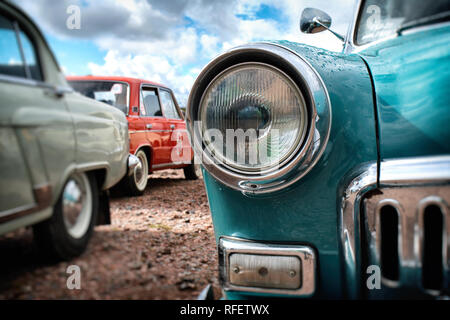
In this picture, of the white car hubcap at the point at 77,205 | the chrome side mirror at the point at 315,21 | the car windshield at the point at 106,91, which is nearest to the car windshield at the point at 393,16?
the chrome side mirror at the point at 315,21

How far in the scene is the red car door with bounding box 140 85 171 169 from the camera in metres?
0.78

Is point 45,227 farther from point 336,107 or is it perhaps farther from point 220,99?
point 336,107

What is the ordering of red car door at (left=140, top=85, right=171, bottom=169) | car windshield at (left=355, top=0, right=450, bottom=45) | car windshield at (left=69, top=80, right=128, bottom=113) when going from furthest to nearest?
car windshield at (left=355, top=0, right=450, bottom=45), red car door at (left=140, top=85, right=171, bottom=169), car windshield at (left=69, top=80, right=128, bottom=113)

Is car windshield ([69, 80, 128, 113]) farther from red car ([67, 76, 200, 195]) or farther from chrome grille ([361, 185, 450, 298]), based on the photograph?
chrome grille ([361, 185, 450, 298])

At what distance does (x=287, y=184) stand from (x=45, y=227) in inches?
22.8

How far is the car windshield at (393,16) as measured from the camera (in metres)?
1.18

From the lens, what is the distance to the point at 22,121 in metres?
0.53

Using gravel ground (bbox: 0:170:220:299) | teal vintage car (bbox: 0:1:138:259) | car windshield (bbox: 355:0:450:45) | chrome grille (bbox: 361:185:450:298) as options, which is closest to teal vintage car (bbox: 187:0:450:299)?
chrome grille (bbox: 361:185:450:298)

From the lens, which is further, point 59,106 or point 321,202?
point 321,202

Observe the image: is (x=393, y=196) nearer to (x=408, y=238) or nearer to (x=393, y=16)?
(x=408, y=238)

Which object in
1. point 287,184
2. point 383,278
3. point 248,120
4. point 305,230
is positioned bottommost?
point 383,278

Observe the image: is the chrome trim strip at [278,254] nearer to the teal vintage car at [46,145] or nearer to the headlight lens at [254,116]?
the headlight lens at [254,116]

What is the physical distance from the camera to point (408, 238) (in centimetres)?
85
